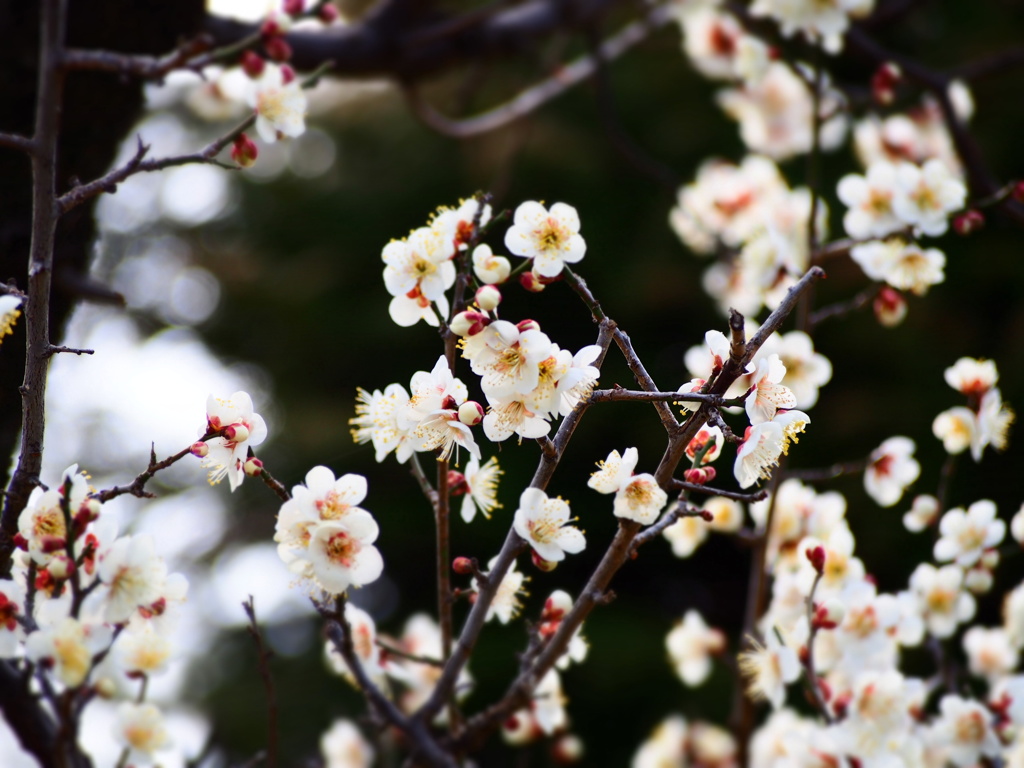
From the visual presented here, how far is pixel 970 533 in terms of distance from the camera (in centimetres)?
136

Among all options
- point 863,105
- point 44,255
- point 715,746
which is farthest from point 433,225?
point 715,746

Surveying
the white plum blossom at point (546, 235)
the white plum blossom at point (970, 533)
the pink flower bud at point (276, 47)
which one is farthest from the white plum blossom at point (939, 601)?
the pink flower bud at point (276, 47)

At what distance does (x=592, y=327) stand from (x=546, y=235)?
123 centimetres

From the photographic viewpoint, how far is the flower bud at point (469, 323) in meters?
0.81

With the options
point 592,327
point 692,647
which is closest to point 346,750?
point 692,647

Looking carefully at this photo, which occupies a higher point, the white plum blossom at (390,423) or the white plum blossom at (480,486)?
the white plum blossom at (390,423)

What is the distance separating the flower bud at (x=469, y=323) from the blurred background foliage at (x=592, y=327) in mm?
1348

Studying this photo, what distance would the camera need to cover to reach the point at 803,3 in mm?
1783

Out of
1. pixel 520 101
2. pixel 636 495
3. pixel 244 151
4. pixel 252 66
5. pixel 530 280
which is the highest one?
pixel 520 101

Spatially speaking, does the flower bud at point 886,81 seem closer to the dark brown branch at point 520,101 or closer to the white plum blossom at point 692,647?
the dark brown branch at point 520,101

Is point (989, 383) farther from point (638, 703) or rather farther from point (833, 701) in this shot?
point (638, 703)

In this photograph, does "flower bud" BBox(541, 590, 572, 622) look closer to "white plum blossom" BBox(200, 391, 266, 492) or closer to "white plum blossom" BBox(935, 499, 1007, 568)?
"white plum blossom" BBox(200, 391, 266, 492)

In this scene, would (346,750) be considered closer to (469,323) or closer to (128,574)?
(128,574)

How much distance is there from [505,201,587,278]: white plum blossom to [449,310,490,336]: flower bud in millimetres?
112
